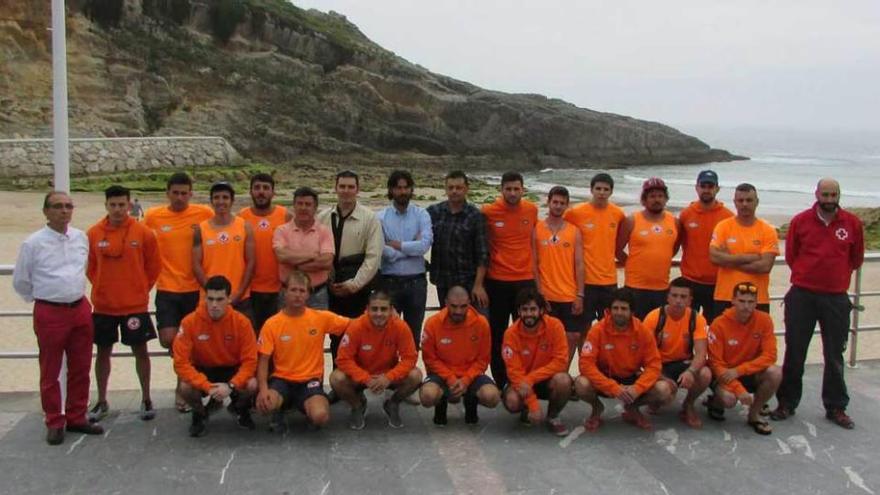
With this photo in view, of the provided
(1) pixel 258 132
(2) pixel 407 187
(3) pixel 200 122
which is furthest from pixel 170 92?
(2) pixel 407 187

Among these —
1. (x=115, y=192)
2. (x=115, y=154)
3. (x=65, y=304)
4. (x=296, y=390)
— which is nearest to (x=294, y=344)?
(x=296, y=390)

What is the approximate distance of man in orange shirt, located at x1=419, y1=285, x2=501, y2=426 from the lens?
5.59 meters

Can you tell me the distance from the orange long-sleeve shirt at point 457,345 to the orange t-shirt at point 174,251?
5.76 feet

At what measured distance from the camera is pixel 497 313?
6430 millimetres

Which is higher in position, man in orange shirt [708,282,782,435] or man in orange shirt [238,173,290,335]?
man in orange shirt [238,173,290,335]

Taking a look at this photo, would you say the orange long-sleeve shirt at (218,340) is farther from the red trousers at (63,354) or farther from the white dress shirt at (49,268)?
the white dress shirt at (49,268)

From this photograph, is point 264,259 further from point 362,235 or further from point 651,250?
point 651,250

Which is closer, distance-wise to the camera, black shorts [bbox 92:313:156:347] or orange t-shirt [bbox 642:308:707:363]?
black shorts [bbox 92:313:156:347]

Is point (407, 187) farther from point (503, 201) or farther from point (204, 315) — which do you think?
point (204, 315)

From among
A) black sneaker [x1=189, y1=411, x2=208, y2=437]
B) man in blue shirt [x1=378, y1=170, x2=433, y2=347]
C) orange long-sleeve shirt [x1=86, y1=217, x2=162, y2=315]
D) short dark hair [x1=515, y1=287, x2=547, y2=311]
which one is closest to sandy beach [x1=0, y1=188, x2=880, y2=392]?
orange long-sleeve shirt [x1=86, y1=217, x2=162, y2=315]

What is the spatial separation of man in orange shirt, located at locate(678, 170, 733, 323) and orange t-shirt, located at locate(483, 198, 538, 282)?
4.24 feet

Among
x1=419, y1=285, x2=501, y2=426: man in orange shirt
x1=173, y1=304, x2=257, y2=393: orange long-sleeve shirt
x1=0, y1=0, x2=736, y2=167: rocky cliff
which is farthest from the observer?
x1=0, y1=0, x2=736, y2=167: rocky cliff

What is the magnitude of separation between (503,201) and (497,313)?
880 millimetres

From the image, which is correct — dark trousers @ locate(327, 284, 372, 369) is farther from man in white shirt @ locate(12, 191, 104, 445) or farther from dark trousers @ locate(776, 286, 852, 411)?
dark trousers @ locate(776, 286, 852, 411)
